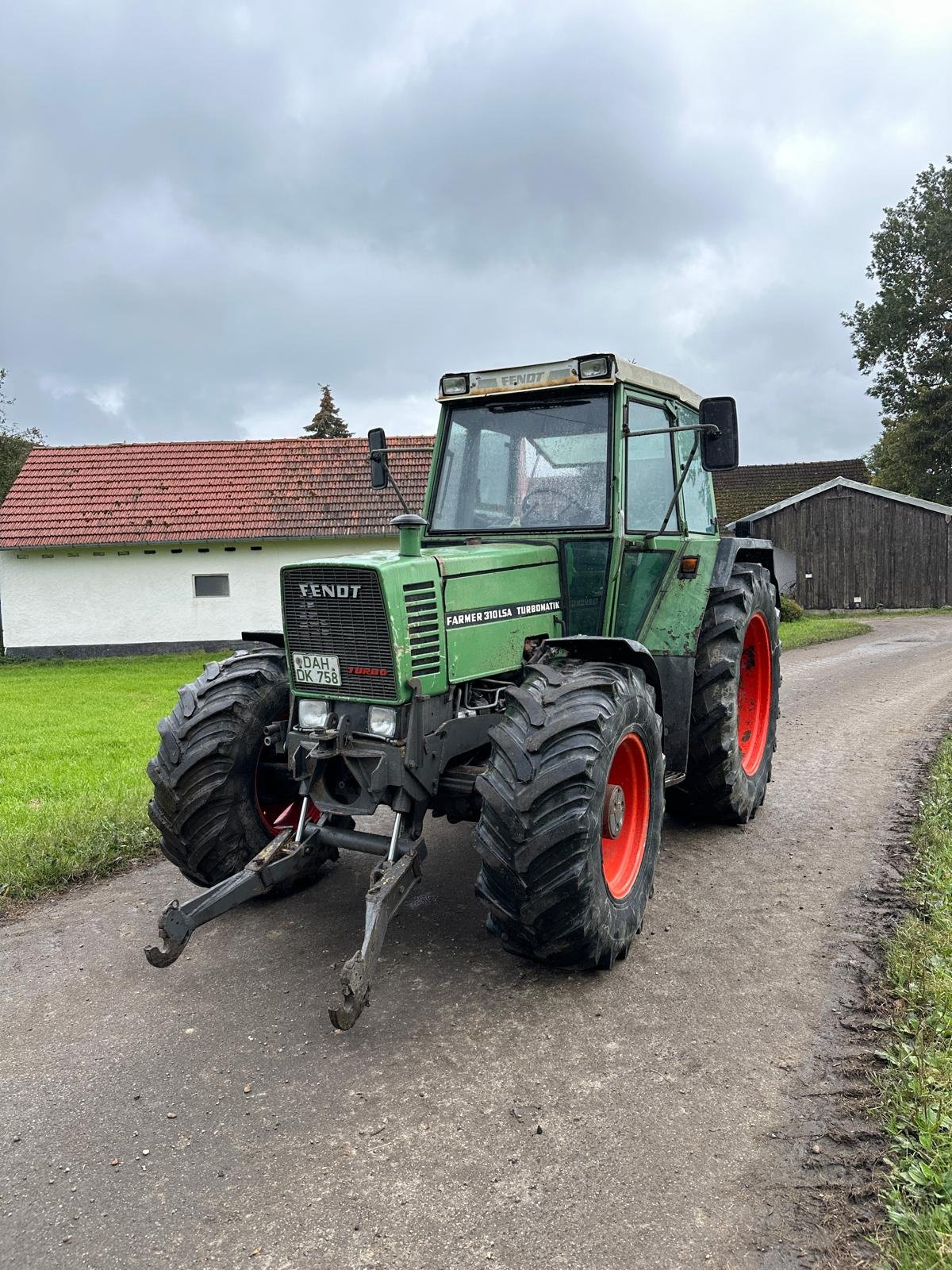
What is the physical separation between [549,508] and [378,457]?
106 centimetres

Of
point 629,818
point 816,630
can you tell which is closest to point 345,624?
point 629,818

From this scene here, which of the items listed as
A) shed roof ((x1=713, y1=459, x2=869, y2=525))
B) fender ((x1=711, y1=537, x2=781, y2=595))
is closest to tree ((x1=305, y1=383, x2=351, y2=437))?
shed roof ((x1=713, y1=459, x2=869, y2=525))

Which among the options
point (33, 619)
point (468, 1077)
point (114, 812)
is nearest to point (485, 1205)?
point (468, 1077)

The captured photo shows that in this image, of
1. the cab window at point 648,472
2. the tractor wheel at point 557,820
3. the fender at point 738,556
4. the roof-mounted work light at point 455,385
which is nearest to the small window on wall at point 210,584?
the fender at point 738,556

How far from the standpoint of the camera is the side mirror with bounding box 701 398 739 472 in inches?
179

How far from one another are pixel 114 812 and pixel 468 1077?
150 inches

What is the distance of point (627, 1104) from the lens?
3.06 metres

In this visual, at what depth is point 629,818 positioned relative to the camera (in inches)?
173

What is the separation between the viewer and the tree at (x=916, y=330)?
1293 inches

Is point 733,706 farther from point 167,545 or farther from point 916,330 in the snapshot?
point 916,330

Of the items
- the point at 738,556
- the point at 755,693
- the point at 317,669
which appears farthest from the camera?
the point at 755,693

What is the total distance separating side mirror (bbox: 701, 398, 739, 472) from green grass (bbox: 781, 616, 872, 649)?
12438mm

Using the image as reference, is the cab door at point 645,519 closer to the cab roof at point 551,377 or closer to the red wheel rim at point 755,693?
the cab roof at point 551,377

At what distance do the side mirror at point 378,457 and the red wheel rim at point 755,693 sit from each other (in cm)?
266
